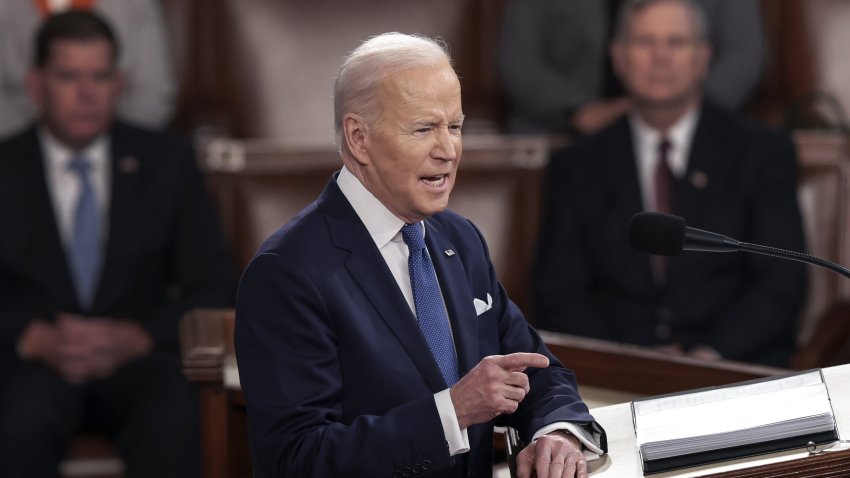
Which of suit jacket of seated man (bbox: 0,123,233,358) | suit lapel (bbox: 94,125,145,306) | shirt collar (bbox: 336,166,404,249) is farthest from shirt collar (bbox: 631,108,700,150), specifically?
shirt collar (bbox: 336,166,404,249)

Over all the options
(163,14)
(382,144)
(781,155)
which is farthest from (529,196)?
(382,144)

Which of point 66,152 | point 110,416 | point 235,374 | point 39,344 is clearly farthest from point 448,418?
point 66,152

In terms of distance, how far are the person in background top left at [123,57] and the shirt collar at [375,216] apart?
7.08 feet

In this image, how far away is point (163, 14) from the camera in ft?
12.6

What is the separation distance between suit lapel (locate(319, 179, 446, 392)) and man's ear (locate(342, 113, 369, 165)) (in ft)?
0.24

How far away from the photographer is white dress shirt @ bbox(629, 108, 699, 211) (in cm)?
313

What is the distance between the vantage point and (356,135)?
152 cm

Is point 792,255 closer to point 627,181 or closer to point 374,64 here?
point 374,64

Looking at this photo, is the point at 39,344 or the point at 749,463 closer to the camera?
the point at 749,463

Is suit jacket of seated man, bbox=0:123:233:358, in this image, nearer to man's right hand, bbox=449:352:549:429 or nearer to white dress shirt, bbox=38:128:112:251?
white dress shirt, bbox=38:128:112:251

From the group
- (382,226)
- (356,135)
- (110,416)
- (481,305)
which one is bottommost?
(110,416)

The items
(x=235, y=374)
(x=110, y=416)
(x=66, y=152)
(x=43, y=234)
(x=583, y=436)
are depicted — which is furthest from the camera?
(x=66, y=152)

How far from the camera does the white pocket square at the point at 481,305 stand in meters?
1.62

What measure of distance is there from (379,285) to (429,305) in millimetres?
72
